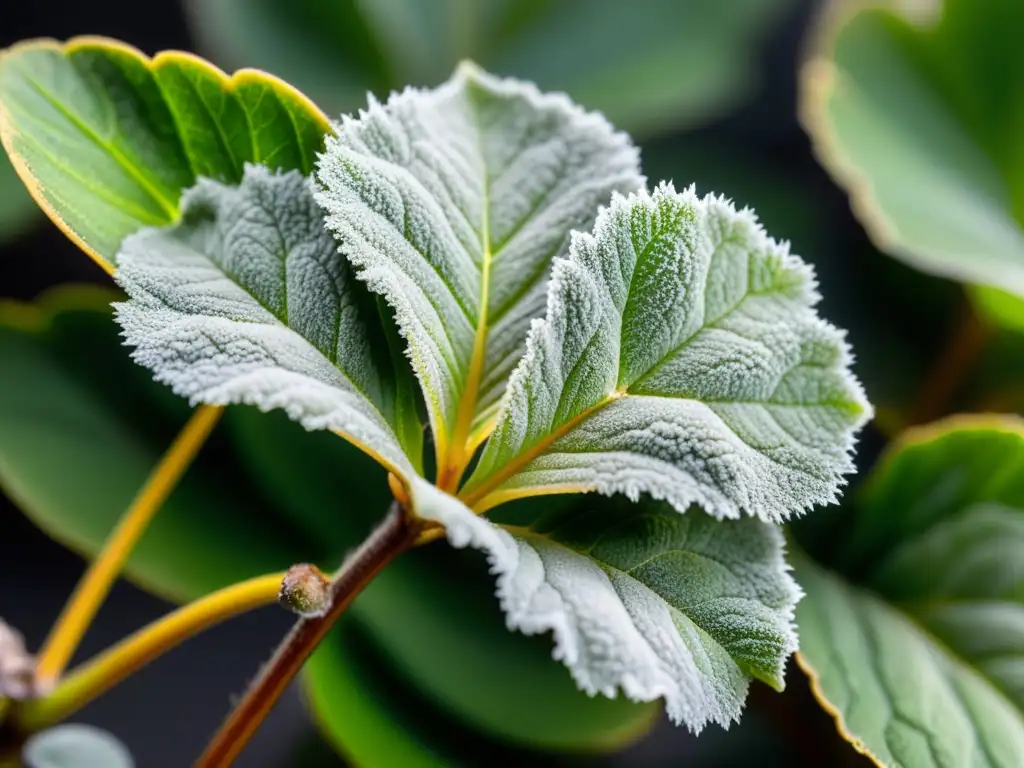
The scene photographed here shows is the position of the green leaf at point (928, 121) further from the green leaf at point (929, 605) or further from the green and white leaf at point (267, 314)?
the green and white leaf at point (267, 314)

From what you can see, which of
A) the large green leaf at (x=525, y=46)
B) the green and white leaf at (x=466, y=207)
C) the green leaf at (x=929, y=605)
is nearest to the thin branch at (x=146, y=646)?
the green and white leaf at (x=466, y=207)

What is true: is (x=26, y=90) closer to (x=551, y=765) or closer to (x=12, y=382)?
(x=12, y=382)

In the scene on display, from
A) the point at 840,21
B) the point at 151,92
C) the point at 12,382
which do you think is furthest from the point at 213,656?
the point at 840,21

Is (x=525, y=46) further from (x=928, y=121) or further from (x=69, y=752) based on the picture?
(x=69, y=752)

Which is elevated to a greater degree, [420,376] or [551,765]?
[420,376]

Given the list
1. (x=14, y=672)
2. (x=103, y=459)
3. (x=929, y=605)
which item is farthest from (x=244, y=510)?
(x=929, y=605)
